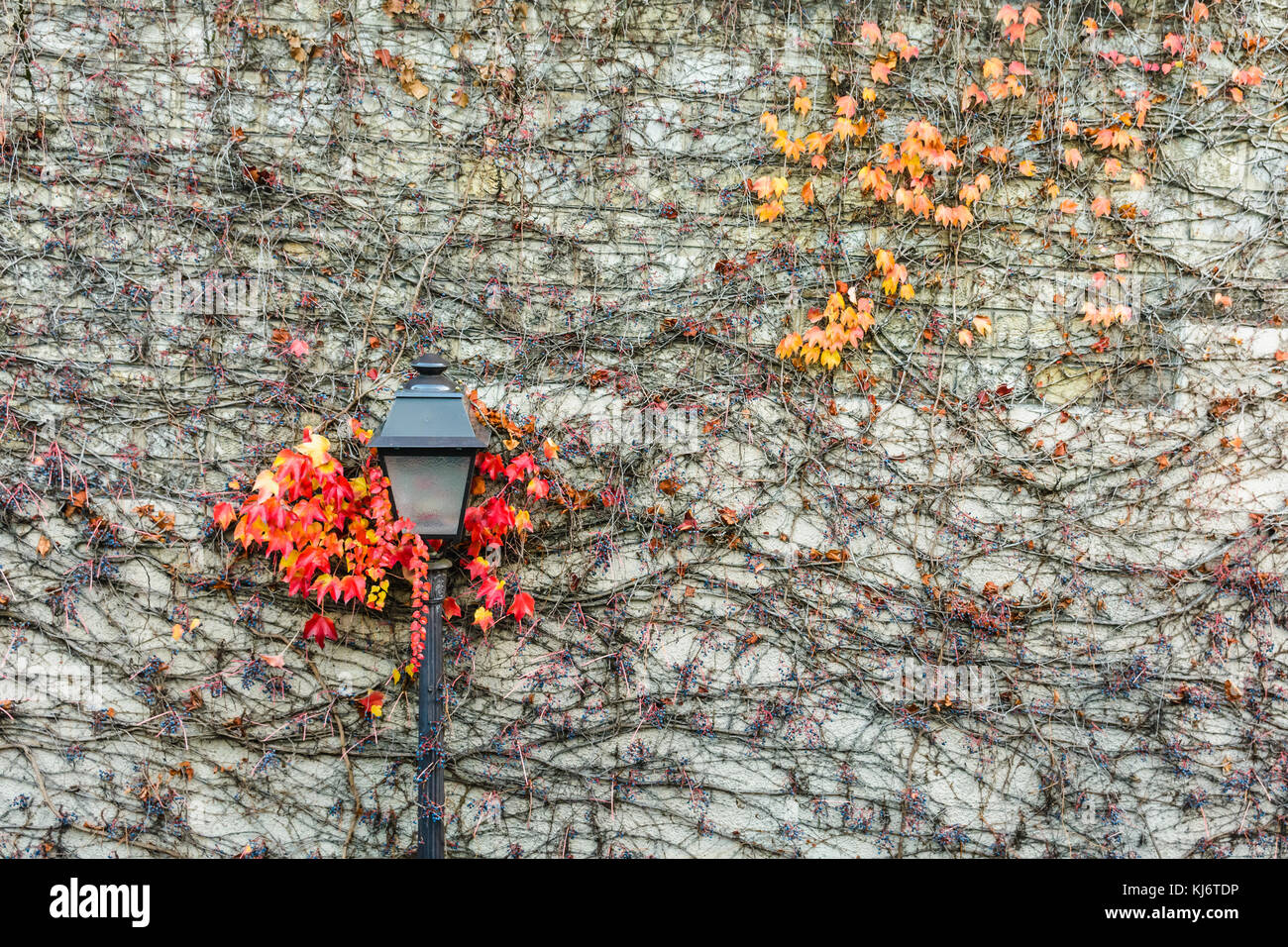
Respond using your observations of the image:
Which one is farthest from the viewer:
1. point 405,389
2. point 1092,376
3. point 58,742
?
point 1092,376

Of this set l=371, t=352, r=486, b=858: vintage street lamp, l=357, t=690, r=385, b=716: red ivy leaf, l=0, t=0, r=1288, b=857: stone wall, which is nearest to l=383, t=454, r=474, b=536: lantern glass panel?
l=371, t=352, r=486, b=858: vintage street lamp

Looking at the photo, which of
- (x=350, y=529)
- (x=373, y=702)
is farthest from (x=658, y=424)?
(x=373, y=702)

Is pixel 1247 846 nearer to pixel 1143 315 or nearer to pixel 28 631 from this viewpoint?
pixel 1143 315

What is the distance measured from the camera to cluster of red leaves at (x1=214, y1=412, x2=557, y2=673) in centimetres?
301

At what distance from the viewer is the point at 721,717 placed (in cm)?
330

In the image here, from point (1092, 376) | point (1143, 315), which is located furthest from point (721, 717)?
point (1143, 315)

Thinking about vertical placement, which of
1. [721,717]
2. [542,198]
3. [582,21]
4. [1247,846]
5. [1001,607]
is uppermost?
[582,21]

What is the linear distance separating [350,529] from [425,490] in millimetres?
696

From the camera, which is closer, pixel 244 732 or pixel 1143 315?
pixel 244 732

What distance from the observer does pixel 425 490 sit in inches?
101

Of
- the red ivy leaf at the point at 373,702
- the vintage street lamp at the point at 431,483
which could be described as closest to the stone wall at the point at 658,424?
the red ivy leaf at the point at 373,702

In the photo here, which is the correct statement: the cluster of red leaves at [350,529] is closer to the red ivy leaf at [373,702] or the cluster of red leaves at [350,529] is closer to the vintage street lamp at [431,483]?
the red ivy leaf at [373,702]

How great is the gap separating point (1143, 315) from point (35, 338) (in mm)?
4165

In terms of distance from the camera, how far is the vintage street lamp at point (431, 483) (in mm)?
2543
